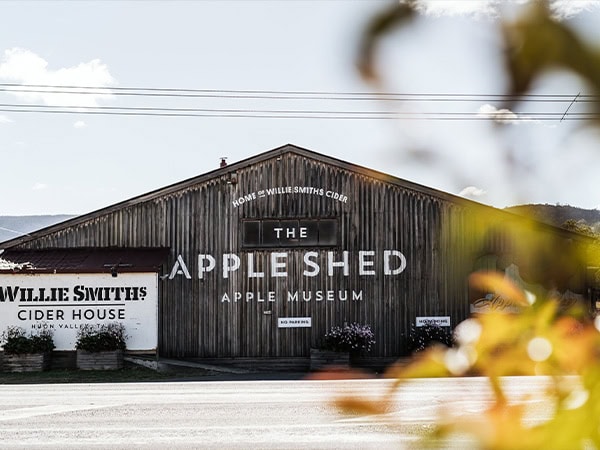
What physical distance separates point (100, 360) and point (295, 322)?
5.20 meters

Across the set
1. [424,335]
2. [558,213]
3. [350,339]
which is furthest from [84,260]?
[558,213]

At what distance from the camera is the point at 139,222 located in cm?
2466

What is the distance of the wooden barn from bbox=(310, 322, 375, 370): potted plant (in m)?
0.64

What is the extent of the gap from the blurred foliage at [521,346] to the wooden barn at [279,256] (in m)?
23.0

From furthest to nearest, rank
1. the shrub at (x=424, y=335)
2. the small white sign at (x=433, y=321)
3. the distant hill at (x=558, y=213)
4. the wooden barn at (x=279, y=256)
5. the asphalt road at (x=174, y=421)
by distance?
the wooden barn at (x=279, y=256) < the small white sign at (x=433, y=321) < the shrub at (x=424, y=335) < the asphalt road at (x=174, y=421) < the distant hill at (x=558, y=213)

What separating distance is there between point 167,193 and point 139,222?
112cm

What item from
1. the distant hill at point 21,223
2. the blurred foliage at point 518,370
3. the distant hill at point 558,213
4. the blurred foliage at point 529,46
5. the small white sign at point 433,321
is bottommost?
the small white sign at point 433,321

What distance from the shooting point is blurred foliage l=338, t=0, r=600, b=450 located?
→ 0.67 metres

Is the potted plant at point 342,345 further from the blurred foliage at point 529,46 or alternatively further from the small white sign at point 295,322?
the blurred foliage at point 529,46

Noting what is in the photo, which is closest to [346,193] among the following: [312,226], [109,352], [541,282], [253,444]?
[312,226]

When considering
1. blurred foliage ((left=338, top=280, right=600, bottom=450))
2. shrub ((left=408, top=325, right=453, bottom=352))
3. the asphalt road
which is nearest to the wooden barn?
shrub ((left=408, top=325, right=453, bottom=352))

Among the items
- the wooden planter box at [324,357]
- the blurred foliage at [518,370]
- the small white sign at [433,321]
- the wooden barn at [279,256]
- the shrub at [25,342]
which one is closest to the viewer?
the blurred foliage at [518,370]

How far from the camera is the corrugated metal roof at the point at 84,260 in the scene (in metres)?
23.1

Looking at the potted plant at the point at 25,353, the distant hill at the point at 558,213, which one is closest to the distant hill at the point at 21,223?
the potted plant at the point at 25,353
